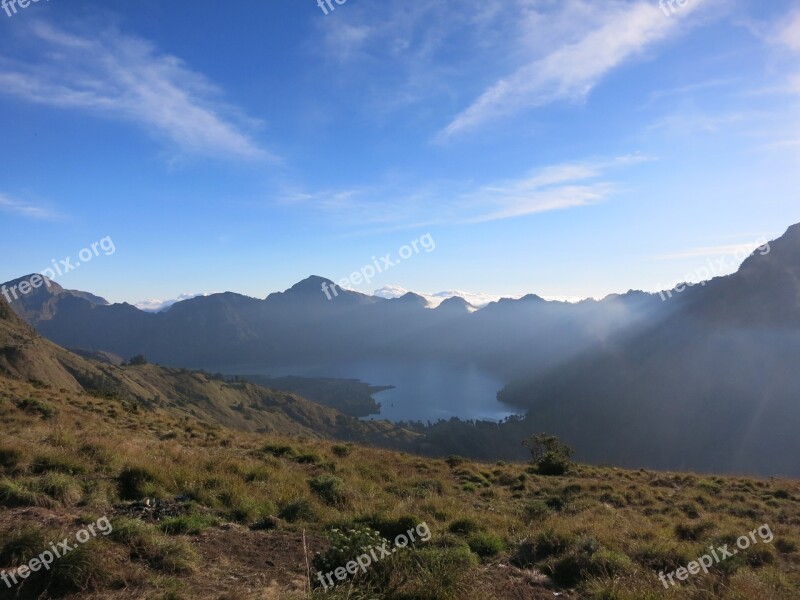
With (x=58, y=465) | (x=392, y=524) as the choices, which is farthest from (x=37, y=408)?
(x=392, y=524)

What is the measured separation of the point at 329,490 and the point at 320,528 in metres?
2.80

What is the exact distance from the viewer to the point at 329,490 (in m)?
10.0

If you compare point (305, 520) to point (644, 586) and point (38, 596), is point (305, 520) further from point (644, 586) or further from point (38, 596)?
point (644, 586)

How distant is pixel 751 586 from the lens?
5527 millimetres

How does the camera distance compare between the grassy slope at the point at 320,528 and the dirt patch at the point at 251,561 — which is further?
the grassy slope at the point at 320,528

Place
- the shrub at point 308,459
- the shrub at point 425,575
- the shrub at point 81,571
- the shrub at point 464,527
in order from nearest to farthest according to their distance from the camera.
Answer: the shrub at point 81,571 < the shrub at point 425,575 < the shrub at point 464,527 < the shrub at point 308,459

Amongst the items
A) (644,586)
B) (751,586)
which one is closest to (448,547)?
(644,586)

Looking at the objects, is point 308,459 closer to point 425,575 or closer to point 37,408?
point 37,408

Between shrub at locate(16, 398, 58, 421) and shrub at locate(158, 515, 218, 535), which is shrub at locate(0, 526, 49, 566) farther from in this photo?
shrub at locate(16, 398, 58, 421)

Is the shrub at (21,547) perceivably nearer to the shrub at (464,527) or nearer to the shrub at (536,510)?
the shrub at (464,527)

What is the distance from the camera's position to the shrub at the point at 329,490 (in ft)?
31.4

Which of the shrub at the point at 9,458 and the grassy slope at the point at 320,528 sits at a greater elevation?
the shrub at the point at 9,458

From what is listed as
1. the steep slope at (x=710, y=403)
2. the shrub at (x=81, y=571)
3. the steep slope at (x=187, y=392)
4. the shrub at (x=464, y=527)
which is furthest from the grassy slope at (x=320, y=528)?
the steep slope at (x=710, y=403)

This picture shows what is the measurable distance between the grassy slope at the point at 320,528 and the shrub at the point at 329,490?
69mm
